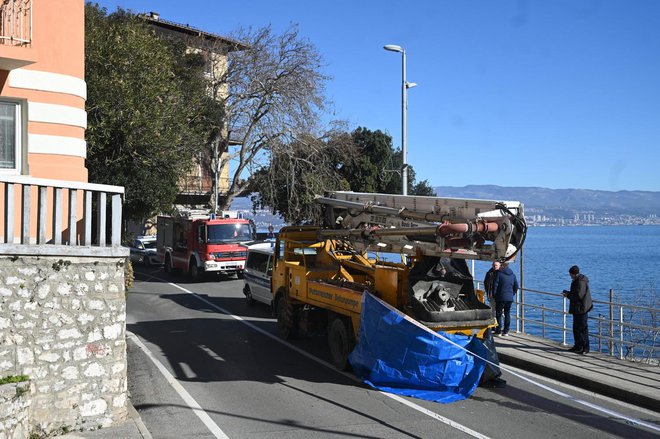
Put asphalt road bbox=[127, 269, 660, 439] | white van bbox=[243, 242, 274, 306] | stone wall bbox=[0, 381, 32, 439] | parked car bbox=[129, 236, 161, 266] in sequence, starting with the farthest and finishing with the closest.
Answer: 1. parked car bbox=[129, 236, 161, 266]
2. white van bbox=[243, 242, 274, 306]
3. asphalt road bbox=[127, 269, 660, 439]
4. stone wall bbox=[0, 381, 32, 439]

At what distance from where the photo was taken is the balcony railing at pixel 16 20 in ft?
33.8

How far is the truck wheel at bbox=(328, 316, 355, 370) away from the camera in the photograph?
1111 centimetres

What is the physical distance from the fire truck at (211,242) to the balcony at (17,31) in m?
15.8

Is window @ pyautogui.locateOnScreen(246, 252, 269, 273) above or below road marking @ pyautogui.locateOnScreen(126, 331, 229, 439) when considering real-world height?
above

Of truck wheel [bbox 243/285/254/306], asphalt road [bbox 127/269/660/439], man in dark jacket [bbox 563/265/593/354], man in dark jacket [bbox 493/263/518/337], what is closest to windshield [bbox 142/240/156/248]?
truck wheel [bbox 243/285/254/306]

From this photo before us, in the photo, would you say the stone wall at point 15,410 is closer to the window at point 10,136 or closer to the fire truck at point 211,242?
the window at point 10,136

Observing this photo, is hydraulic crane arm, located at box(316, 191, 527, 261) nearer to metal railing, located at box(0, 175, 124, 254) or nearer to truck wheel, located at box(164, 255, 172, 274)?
metal railing, located at box(0, 175, 124, 254)

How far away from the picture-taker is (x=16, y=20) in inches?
413

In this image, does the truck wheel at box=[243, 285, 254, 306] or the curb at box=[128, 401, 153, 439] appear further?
the truck wheel at box=[243, 285, 254, 306]

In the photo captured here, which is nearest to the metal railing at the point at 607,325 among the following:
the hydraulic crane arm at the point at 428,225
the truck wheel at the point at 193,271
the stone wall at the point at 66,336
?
the hydraulic crane arm at the point at 428,225

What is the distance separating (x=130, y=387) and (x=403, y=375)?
4381 mm

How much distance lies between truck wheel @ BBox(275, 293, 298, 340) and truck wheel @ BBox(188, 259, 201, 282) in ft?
42.1

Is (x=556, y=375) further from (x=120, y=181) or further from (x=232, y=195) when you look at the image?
(x=232, y=195)

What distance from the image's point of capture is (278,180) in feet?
107
